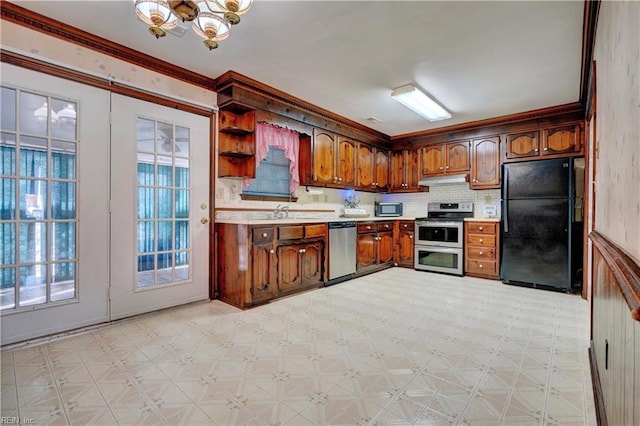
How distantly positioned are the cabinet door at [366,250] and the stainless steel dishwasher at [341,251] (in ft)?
0.59

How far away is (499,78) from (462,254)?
8.26ft

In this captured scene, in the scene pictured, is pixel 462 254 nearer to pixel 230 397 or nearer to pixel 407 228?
pixel 407 228

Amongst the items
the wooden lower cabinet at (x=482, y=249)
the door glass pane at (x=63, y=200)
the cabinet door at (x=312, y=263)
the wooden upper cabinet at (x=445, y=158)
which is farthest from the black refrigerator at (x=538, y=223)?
the door glass pane at (x=63, y=200)

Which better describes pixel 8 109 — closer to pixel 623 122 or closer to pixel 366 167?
pixel 623 122

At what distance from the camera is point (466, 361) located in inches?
80.1

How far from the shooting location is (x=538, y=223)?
158 inches

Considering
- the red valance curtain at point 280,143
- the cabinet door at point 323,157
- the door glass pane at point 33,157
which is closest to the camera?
the door glass pane at point 33,157

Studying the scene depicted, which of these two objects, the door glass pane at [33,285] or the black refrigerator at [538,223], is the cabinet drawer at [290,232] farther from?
the black refrigerator at [538,223]

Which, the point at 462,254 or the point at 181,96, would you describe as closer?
the point at 181,96

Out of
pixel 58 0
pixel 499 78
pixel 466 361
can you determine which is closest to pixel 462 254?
pixel 499 78

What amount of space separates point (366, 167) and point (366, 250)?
4.86ft

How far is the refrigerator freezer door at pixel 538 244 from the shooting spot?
12.7 ft

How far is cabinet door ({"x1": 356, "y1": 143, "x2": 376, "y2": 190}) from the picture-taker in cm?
515

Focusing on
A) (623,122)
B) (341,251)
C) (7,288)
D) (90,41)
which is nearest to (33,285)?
(7,288)
